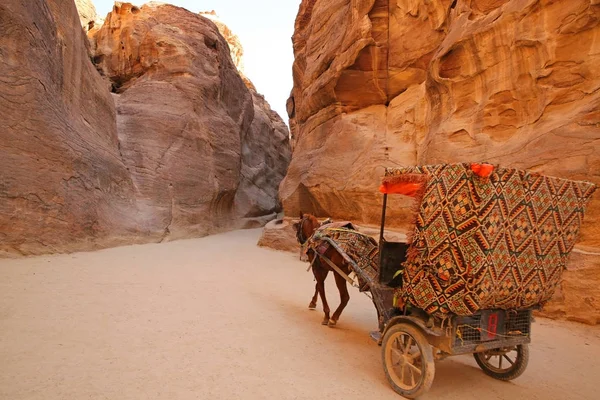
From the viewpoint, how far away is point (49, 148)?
833 centimetres

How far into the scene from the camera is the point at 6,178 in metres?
7.18

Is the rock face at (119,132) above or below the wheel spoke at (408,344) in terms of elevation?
above

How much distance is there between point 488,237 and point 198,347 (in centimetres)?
309

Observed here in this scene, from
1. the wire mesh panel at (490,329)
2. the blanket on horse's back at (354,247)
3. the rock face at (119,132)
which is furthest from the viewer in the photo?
the rock face at (119,132)

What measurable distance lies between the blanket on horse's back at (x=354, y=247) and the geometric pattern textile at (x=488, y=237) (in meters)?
1.07

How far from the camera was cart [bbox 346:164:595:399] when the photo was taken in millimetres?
2836

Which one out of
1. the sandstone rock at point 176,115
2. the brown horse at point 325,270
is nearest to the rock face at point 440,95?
the sandstone rock at point 176,115

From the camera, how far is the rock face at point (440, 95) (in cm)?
653

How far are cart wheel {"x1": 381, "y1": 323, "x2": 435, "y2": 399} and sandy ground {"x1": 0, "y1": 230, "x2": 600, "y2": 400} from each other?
166 millimetres

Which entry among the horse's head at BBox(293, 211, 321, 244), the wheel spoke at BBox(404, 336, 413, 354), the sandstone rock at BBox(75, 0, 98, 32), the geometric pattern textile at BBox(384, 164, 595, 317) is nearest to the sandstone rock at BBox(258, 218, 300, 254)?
the horse's head at BBox(293, 211, 321, 244)

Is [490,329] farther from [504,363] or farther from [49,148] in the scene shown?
[49,148]

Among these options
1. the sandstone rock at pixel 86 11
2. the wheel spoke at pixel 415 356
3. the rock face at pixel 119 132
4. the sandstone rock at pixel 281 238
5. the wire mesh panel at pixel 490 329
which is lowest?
the sandstone rock at pixel 281 238

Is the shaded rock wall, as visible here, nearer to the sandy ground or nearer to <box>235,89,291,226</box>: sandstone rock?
the sandy ground

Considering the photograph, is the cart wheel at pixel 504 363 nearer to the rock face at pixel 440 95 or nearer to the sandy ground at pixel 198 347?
the sandy ground at pixel 198 347
